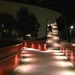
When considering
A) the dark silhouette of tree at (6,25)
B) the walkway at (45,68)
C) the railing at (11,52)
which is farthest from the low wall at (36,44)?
the dark silhouette of tree at (6,25)

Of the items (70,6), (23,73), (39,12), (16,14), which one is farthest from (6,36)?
(23,73)

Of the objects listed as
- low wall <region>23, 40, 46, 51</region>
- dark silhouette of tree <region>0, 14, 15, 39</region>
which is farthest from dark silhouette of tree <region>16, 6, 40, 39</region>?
low wall <region>23, 40, 46, 51</region>

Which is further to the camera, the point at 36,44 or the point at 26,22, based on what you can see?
the point at 26,22

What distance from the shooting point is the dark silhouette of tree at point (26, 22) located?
1929 inches

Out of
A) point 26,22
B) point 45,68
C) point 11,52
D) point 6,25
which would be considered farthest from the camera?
point 6,25

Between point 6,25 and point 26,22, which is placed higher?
point 26,22

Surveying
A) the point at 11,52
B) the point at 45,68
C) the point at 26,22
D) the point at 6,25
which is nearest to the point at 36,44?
the point at 45,68

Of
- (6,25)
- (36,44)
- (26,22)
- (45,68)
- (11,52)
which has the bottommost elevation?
(45,68)

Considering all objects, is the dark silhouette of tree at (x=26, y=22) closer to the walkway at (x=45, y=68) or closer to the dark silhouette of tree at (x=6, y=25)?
the dark silhouette of tree at (x=6, y=25)

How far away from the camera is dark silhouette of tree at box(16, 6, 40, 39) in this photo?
1929 inches

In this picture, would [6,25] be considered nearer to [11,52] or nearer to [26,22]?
[26,22]

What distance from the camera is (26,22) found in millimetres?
49625

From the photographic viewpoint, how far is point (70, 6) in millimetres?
31141

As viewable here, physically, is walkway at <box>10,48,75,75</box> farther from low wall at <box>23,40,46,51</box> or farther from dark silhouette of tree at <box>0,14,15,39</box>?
dark silhouette of tree at <box>0,14,15,39</box>
